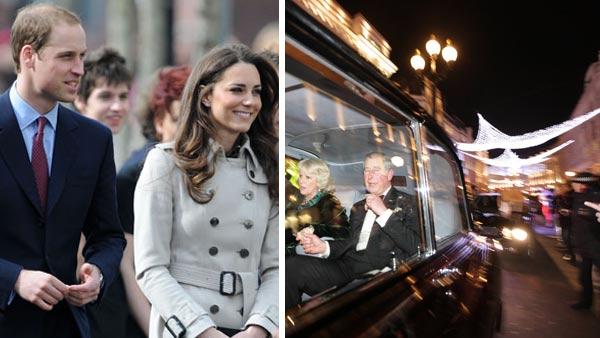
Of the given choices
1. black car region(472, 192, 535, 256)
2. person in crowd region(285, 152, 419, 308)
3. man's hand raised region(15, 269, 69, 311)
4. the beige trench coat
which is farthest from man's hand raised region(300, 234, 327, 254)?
man's hand raised region(15, 269, 69, 311)

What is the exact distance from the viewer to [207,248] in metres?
1.56

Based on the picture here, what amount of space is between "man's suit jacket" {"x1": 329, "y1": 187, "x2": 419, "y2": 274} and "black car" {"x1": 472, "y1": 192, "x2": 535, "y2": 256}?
0.19m

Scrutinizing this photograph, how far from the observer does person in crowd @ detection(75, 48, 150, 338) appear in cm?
156

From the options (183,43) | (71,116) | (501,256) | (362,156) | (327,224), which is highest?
(183,43)

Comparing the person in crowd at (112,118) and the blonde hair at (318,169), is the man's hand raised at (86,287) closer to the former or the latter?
the person in crowd at (112,118)

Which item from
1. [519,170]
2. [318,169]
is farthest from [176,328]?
Answer: [519,170]

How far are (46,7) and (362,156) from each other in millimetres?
1005

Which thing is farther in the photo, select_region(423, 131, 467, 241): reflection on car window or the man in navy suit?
select_region(423, 131, 467, 241): reflection on car window

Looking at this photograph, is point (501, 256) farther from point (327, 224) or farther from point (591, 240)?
point (327, 224)

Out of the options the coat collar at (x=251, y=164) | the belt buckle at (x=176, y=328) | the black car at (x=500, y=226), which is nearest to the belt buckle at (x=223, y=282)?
the belt buckle at (x=176, y=328)

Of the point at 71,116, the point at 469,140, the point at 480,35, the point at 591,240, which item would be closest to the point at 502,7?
the point at 480,35

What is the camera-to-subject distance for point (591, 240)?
1.58m

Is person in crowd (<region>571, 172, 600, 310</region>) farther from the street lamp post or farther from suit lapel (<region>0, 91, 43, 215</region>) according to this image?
suit lapel (<region>0, 91, 43, 215</region>)

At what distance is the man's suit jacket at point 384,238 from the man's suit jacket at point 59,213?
667mm
